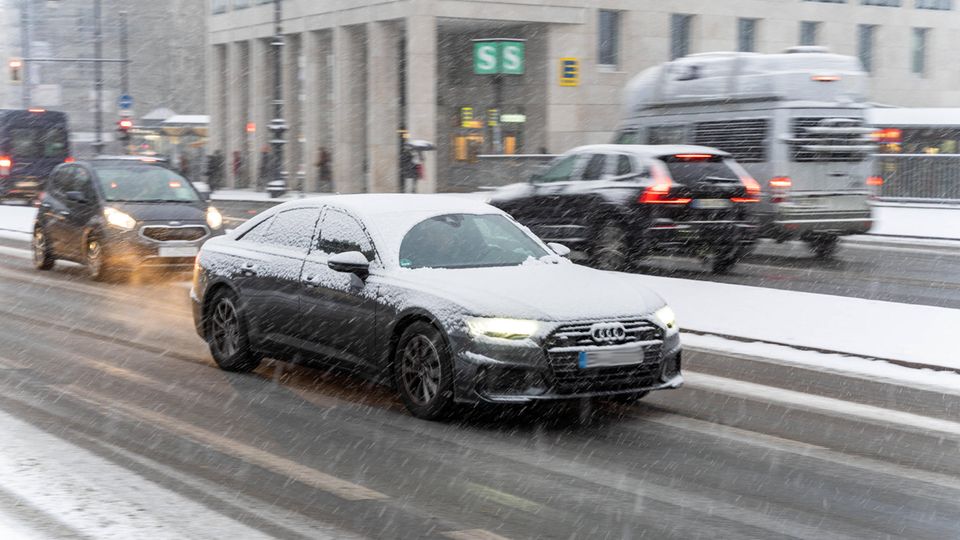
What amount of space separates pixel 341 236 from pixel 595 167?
31.5 ft

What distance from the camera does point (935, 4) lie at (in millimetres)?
59656

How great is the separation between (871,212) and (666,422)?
13870 mm

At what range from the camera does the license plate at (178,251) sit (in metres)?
17.1

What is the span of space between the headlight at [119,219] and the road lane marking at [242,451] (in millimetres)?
8533

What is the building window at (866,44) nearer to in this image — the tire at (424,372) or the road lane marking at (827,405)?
the road lane marking at (827,405)

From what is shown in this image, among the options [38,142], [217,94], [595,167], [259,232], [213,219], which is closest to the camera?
[259,232]

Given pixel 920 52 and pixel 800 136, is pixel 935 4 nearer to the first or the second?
pixel 920 52

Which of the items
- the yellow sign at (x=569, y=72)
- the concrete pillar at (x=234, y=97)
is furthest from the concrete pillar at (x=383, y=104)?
the concrete pillar at (x=234, y=97)

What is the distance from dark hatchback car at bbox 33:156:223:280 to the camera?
56.2 feet

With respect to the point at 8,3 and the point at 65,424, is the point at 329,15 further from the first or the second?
the point at 8,3

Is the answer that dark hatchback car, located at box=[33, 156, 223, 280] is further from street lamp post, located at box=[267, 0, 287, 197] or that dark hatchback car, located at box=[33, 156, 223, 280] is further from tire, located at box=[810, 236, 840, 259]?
street lamp post, located at box=[267, 0, 287, 197]

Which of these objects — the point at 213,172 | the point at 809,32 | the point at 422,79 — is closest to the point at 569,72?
the point at 422,79

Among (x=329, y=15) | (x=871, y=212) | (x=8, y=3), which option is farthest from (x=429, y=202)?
(x=8, y=3)

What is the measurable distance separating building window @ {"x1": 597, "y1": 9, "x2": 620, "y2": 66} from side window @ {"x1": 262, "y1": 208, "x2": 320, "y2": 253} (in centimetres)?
4012
